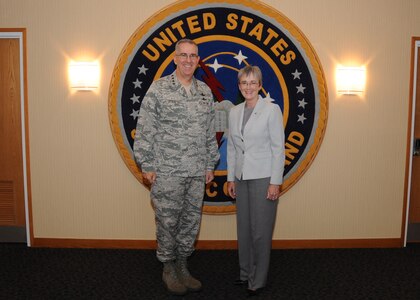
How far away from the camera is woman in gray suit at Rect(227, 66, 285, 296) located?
224cm

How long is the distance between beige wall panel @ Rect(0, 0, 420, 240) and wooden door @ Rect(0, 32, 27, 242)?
18cm

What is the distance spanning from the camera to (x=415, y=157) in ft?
10.8

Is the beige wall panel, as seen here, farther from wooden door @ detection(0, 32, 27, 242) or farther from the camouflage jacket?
the camouflage jacket

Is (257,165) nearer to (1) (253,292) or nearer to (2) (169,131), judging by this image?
(2) (169,131)

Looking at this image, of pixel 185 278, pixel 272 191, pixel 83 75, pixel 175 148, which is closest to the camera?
pixel 272 191

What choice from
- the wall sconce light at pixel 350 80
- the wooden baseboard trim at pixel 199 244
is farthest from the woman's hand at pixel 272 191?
the wall sconce light at pixel 350 80

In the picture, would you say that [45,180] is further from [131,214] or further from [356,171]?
[356,171]

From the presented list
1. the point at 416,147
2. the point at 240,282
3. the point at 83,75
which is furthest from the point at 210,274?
the point at 416,147

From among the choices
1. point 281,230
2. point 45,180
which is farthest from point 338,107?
point 45,180

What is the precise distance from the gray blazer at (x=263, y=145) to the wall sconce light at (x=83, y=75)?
158 centimetres

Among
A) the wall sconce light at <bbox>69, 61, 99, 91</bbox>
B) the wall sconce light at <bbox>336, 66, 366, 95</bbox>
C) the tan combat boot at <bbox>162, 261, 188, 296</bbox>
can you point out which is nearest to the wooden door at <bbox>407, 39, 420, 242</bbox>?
the wall sconce light at <bbox>336, 66, 366, 95</bbox>

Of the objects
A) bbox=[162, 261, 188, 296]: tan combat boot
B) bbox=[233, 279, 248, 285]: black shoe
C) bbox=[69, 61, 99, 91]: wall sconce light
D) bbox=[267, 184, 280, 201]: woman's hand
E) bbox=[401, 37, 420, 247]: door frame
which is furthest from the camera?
bbox=[401, 37, 420, 247]: door frame

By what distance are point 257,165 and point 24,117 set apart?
2.28 m

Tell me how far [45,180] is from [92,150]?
0.54 meters
